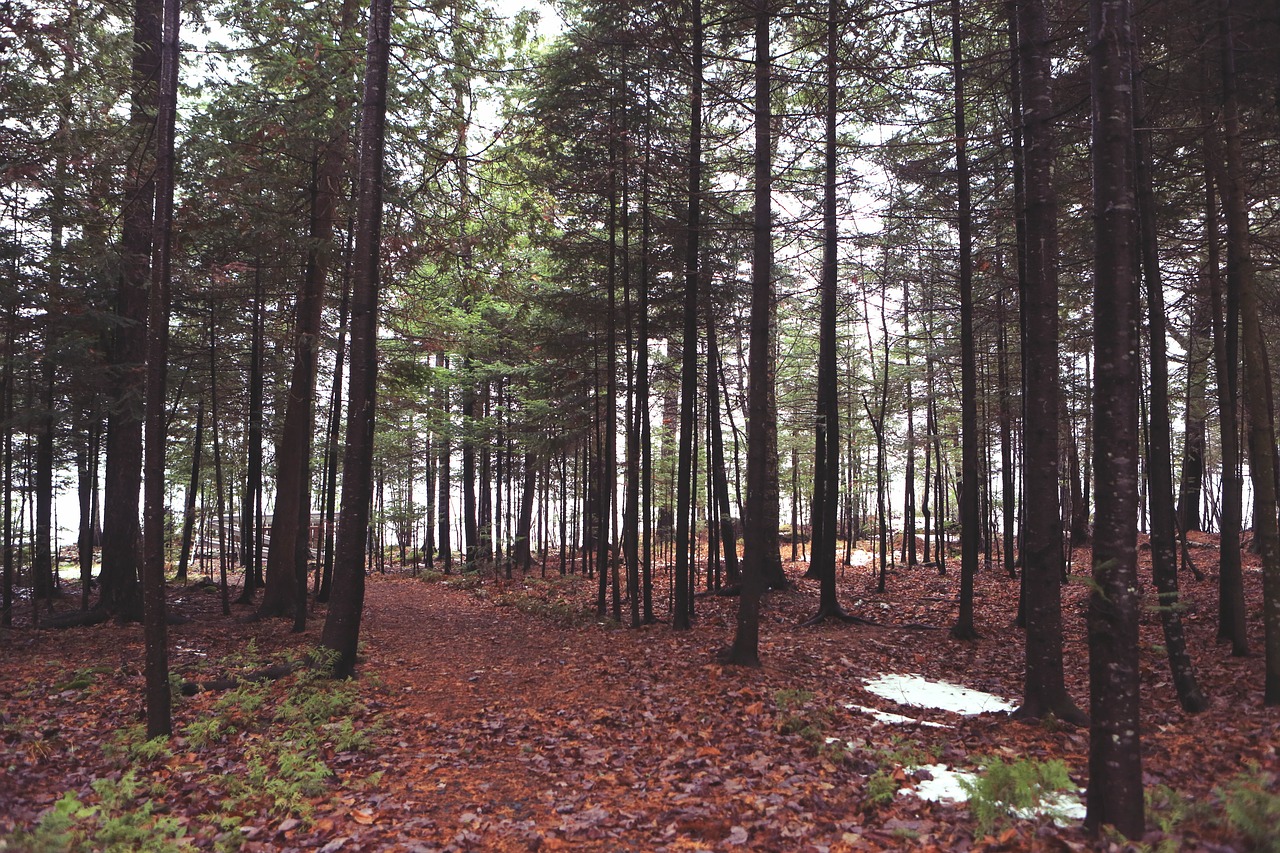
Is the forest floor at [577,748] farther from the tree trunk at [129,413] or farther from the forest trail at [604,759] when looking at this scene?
the tree trunk at [129,413]

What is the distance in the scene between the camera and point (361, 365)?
9508mm

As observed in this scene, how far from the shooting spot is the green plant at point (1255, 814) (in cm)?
355

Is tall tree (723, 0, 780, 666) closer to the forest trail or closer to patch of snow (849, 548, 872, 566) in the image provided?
the forest trail

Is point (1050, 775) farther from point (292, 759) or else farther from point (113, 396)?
point (113, 396)

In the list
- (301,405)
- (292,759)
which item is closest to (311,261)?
(301,405)

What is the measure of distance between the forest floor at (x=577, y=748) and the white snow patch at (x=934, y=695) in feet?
0.73

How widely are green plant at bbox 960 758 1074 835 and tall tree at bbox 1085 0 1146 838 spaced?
1.54ft

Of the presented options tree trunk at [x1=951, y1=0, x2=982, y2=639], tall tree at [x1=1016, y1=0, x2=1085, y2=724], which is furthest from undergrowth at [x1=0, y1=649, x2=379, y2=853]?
tree trunk at [x1=951, y1=0, x2=982, y2=639]

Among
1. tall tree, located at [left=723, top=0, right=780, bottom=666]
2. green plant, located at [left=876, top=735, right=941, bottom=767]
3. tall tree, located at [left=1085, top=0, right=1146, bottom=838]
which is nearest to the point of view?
tall tree, located at [left=1085, top=0, right=1146, bottom=838]

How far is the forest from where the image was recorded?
202 inches

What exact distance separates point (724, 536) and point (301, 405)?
35.2ft

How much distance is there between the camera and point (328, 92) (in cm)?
1128

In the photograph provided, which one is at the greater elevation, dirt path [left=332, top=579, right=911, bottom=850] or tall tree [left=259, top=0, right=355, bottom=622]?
tall tree [left=259, top=0, right=355, bottom=622]

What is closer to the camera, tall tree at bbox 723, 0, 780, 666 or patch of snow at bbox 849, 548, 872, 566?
tall tree at bbox 723, 0, 780, 666
